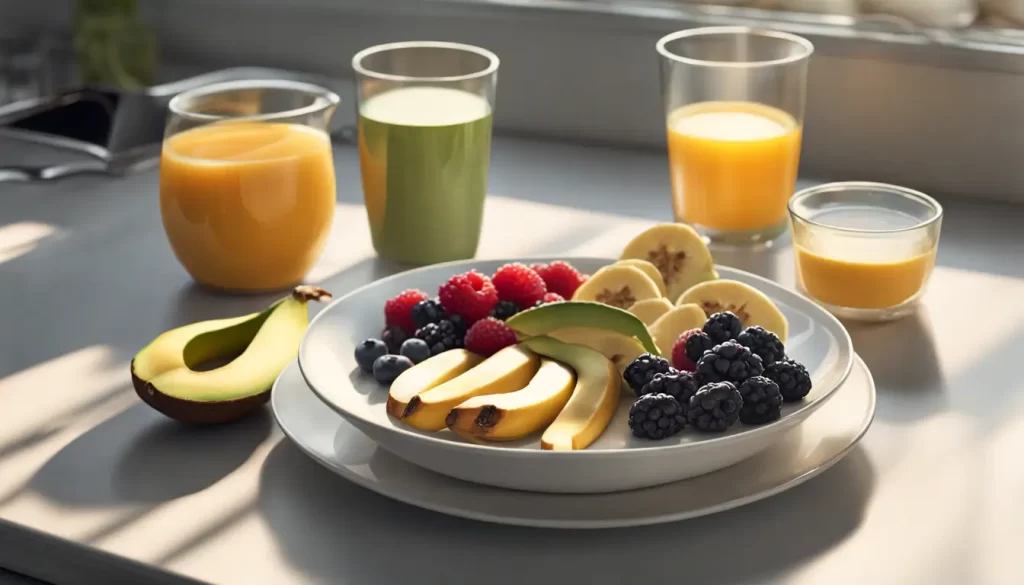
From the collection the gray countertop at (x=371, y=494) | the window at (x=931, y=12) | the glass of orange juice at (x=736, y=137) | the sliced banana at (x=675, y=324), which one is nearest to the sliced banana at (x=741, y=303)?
the sliced banana at (x=675, y=324)

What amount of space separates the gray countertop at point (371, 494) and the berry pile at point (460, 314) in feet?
0.39

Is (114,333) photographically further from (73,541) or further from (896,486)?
(896,486)

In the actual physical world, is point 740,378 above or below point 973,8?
below

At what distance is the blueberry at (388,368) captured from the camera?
3.24 feet

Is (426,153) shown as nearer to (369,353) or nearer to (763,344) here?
(369,353)

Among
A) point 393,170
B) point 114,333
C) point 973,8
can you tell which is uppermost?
point 973,8

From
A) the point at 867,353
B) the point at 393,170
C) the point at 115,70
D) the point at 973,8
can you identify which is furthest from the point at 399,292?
the point at 115,70

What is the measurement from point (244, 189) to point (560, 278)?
340mm

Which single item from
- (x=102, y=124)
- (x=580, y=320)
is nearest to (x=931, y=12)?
(x=580, y=320)

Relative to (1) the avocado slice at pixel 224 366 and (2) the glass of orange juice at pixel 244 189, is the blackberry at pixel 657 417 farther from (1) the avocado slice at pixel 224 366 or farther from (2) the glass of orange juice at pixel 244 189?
(2) the glass of orange juice at pixel 244 189

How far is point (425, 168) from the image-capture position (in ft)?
4.27

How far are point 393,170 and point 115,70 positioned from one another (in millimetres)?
963

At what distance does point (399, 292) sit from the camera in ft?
3.81

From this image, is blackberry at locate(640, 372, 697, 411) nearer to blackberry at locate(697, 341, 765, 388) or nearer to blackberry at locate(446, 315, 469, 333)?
blackberry at locate(697, 341, 765, 388)
